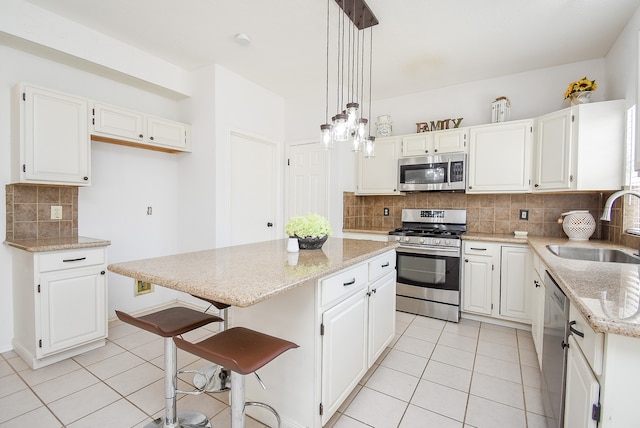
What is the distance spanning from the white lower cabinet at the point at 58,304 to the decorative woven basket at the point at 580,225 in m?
4.24

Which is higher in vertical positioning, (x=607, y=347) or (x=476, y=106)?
(x=476, y=106)

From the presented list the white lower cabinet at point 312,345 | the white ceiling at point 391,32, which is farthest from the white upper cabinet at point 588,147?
the white lower cabinet at point 312,345

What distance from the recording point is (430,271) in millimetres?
3252

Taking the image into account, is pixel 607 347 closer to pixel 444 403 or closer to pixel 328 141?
pixel 444 403

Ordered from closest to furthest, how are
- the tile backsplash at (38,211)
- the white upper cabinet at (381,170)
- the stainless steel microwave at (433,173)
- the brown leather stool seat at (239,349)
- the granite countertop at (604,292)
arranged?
the granite countertop at (604,292) < the brown leather stool seat at (239,349) < the tile backsplash at (38,211) < the stainless steel microwave at (433,173) < the white upper cabinet at (381,170)

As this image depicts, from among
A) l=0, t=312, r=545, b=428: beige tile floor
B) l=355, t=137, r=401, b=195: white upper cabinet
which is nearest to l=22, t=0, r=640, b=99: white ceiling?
l=355, t=137, r=401, b=195: white upper cabinet

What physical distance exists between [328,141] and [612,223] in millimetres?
2675

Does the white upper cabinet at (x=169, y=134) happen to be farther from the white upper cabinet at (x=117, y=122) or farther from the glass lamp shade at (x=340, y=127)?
the glass lamp shade at (x=340, y=127)

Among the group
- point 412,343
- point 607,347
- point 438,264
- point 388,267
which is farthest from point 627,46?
point 412,343

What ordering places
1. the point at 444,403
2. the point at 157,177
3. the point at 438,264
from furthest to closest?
the point at 157,177 < the point at 438,264 < the point at 444,403

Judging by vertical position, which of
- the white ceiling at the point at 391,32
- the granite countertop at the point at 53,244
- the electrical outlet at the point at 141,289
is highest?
the white ceiling at the point at 391,32

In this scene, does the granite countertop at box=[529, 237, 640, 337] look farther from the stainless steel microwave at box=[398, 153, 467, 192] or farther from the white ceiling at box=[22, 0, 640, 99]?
the white ceiling at box=[22, 0, 640, 99]

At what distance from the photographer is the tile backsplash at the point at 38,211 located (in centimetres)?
245

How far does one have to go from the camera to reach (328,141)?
208cm
